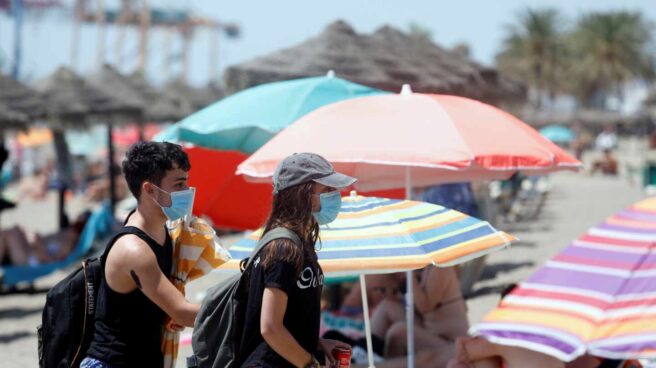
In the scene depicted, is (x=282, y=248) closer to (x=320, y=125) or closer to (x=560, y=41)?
(x=320, y=125)

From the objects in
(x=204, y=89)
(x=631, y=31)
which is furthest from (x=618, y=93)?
(x=204, y=89)

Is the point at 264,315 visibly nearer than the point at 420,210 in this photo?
Yes

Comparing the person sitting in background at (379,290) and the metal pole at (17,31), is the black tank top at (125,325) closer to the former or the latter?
the person sitting in background at (379,290)

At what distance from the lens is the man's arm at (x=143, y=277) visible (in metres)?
2.93

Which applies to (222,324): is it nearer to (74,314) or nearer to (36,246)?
(74,314)

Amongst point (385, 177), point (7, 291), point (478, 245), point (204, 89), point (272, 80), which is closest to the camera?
point (478, 245)

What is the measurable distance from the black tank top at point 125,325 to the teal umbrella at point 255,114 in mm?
3145

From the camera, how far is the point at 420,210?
14.0 ft

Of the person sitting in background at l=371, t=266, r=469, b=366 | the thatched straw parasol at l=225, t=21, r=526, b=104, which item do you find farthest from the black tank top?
the thatched straw parasol at l=225, t=21, r=526, b=104

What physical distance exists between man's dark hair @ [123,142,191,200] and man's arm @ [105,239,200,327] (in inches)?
7.5

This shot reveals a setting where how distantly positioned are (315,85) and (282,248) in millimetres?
3824

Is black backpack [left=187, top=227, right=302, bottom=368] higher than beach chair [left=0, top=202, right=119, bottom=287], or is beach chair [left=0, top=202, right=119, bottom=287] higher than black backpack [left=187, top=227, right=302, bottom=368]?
black backpack [left=187, top=227, right=302, bottom=368]

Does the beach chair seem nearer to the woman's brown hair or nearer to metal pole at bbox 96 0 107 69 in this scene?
the woman's brown hair

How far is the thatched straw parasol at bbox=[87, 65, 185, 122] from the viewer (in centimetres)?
1617
